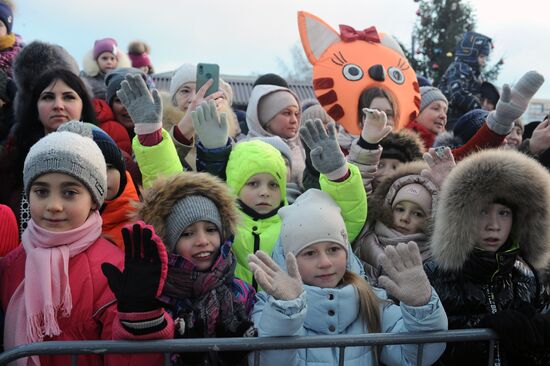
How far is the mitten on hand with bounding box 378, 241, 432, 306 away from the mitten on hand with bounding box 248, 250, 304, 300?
1.13 feet

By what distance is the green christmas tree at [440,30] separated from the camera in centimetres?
1673

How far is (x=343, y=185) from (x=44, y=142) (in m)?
1.43

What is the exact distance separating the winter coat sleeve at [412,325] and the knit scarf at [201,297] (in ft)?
2.08

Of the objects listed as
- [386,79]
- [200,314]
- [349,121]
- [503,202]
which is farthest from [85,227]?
[386,79]

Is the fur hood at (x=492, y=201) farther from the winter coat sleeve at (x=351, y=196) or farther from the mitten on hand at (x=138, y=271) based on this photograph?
the mitten on hand at (x=138, y=271)

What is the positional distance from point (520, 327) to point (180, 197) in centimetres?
155

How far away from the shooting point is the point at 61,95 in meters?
3.33

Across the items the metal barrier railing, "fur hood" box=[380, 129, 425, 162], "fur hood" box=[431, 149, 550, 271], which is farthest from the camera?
Result: "fur hood" box=[380, 129, 425, 162]

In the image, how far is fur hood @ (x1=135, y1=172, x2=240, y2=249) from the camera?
254cm

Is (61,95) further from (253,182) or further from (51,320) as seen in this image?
(51,320)

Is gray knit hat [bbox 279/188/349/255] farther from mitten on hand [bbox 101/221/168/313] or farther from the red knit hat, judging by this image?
the red knit hat

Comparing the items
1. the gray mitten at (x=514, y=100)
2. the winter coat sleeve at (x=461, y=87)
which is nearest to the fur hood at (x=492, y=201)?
the gray mitten at (x=514, y=100)

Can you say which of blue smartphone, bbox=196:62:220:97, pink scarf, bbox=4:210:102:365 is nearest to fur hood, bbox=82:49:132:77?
blue smartphone, bbox=196:62:220:97

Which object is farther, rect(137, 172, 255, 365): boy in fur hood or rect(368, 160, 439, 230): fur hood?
rect(368, 160, 439, 230): fur hood
